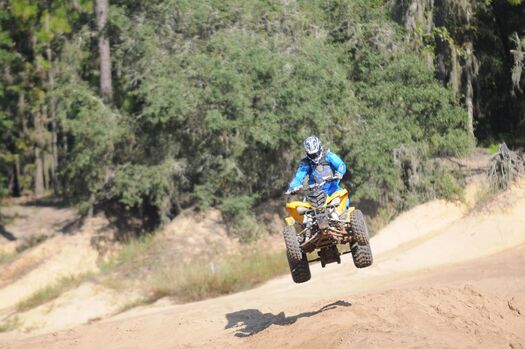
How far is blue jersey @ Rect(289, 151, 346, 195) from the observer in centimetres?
1209

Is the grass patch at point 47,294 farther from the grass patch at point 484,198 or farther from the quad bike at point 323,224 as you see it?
the quad bike at point 323,224

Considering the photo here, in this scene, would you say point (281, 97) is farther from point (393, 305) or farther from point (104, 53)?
point (393, 305)

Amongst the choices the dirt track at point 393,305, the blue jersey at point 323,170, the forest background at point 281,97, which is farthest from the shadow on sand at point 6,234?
the blue jersey at point 323,170

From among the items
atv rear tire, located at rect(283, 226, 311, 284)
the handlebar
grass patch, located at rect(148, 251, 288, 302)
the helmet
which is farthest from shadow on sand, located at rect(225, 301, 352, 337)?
grass patch, located at rect(148, 251, 288, 302)

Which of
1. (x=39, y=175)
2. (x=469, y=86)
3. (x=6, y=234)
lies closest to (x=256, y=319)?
(x=469, y=86)

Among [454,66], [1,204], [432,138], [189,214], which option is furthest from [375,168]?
[1,204]

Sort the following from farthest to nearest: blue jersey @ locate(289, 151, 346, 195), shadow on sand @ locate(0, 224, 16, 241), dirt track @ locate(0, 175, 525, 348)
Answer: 1. shadow on sand @ locate(0, 224, 16, 241)
2. dirt track @ locate(0, 175, 525, 348)
3. blue jersey @ locate(289, 151, 346, 195)

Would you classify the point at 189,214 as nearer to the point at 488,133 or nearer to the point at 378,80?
the point at 378,80

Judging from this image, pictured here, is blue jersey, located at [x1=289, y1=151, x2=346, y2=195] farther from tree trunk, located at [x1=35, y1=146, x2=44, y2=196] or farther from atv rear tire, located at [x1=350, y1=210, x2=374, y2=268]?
tree trunk, located at [x1=35, y1=146, x2=44, y2=196]

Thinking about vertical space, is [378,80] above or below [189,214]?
above

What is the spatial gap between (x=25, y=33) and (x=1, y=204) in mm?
7681

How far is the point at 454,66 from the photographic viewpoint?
2536 centimetres

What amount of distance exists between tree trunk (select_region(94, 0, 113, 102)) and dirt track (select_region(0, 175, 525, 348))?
10096 mm

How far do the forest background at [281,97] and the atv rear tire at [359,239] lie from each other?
11665 mm
